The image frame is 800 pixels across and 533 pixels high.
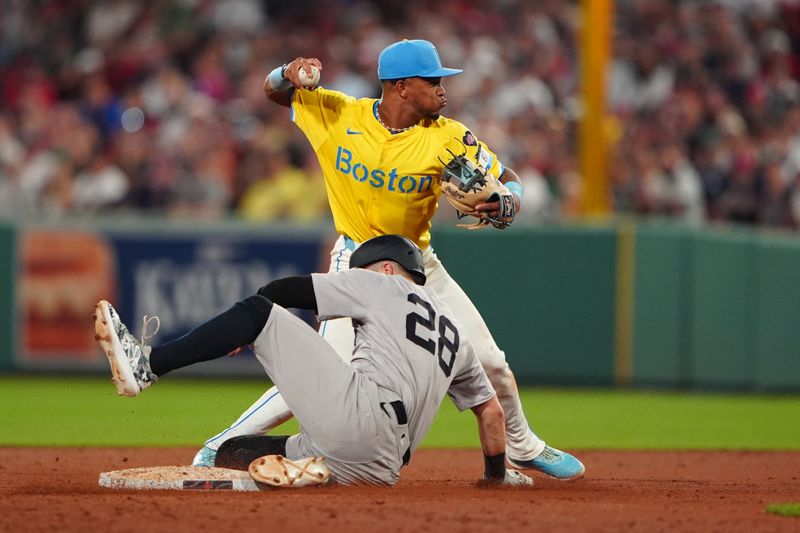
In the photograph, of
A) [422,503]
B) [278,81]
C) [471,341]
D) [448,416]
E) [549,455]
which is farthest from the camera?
[448,416]

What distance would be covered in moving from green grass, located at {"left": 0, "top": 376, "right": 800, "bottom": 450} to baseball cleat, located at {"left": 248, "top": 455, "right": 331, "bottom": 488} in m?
2.94

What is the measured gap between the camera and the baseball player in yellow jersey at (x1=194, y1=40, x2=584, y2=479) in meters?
6.39

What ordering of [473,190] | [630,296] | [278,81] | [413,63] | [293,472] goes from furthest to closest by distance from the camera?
[630,296] → [278,81] → [413,63] → [473,190] → [293,472]

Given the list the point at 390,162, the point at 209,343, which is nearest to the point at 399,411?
the point at 209,343

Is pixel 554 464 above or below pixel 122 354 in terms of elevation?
below

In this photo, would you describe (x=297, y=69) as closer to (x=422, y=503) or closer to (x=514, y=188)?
(x=514, y=188)

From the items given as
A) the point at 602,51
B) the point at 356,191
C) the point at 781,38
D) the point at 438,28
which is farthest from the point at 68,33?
the point at 356,191

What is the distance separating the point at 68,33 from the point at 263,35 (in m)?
2.29

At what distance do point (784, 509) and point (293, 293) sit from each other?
7.00 ft

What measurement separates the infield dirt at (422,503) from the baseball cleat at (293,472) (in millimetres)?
44

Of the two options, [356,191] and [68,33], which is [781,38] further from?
[356,191]

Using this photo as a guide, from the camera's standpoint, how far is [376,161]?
641 cm

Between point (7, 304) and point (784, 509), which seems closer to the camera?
point (784, 509)

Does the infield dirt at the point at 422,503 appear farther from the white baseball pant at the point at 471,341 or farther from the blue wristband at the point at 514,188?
the blue wristband at the point at 514,188
